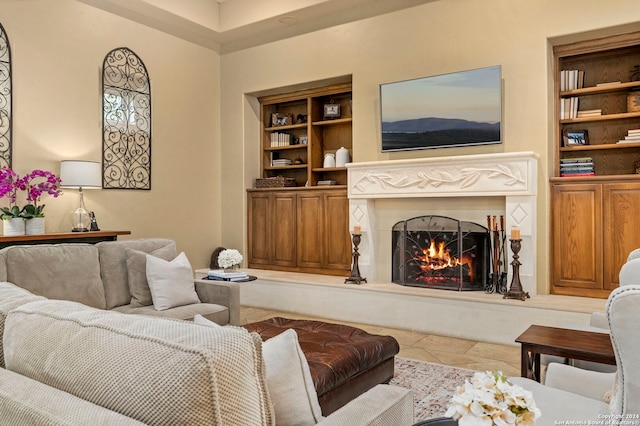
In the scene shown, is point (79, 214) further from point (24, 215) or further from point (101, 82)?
point (101, 82)

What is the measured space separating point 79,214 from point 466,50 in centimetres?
427

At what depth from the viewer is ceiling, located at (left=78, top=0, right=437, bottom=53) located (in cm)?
533

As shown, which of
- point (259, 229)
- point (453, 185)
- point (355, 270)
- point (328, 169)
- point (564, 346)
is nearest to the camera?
point (564, 346)

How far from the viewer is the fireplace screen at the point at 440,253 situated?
4723 millimetres

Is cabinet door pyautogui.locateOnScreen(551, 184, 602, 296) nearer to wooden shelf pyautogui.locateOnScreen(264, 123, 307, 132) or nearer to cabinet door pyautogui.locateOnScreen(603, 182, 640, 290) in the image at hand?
cabinet door pyautogui.locateOnScreen(603, 182, 640, 290)

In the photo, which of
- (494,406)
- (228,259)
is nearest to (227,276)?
(228,259)

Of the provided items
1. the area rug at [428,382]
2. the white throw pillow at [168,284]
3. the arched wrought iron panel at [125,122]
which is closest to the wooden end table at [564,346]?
the area rug at [428,382]

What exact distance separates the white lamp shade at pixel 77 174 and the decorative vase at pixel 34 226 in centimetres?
42

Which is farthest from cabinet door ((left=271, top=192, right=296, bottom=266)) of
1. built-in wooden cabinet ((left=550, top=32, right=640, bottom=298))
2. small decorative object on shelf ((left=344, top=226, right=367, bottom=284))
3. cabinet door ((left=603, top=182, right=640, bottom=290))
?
cabinet door ((left=603, top=182, right=640, bottom=290))

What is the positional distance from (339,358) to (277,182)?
4.12 meters

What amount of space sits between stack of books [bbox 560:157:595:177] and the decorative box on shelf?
3248 millimetres

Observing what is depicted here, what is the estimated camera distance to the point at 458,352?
12.5 ft

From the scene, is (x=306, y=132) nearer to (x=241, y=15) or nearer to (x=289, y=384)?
(x=241, y=15)

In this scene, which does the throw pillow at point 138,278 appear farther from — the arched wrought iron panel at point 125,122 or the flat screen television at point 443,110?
the flat screen television at point 443,110
